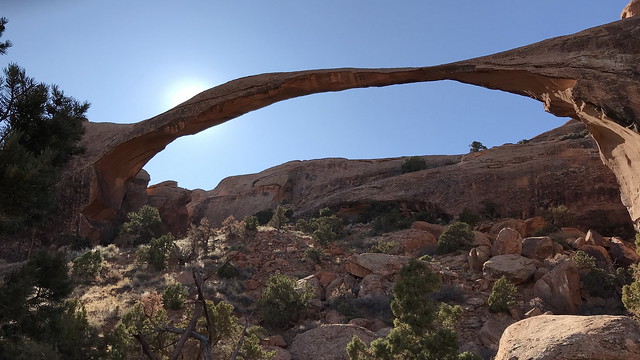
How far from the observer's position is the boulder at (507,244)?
626 inches

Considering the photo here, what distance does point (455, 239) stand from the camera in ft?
58.7

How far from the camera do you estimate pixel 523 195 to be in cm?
2603

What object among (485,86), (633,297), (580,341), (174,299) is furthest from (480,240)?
(580,341)

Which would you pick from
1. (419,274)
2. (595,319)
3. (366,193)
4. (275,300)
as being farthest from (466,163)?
(595,319)

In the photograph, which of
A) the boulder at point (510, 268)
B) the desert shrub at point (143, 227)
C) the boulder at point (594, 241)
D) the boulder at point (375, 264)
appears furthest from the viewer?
the desert shrub at point (143, 227)

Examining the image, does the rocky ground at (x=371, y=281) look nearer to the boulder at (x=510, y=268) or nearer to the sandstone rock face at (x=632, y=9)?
the boulder at (x=510, y=268)

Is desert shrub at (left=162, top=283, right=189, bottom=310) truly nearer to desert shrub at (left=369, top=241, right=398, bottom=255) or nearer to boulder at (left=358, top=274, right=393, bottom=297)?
boulder at (left=358, top=274, right=393, bottom=297)

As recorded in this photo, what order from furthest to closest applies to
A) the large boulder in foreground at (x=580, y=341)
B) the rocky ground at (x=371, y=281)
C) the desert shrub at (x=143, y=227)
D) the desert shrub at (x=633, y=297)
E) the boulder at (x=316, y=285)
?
the desert shrub at (x=143, y=227) < the boulder at (x=316, y=285) < the rocky ground at (x=371, y=281) < the desert shrub at (x=633, y=297) < the large boulder in foreground at (x=580, y=341)

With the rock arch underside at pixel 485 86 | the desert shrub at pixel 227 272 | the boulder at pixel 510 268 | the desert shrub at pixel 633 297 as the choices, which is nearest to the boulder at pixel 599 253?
the boulder at pixel 510 268

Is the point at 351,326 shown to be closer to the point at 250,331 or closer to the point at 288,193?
the point at 250,331

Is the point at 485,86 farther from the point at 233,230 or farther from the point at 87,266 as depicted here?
the point at 233,230

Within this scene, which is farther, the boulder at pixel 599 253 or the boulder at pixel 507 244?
the boulder at pixel 599 253

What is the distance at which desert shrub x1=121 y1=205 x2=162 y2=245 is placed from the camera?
75.3 ft

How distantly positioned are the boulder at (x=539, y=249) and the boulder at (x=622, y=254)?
284 cm
